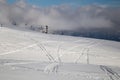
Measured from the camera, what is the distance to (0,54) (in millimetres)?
14406

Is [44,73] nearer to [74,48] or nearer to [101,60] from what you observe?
[101,60]

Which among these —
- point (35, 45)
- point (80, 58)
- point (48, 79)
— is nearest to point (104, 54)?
point (80, 58)

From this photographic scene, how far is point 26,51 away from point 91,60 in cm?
511

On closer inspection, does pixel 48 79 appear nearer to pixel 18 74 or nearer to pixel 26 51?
pixel 18 74

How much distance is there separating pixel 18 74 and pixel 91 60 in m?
7.63

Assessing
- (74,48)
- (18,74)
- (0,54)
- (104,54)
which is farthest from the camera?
(74,48)

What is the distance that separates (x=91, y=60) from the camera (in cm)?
1508

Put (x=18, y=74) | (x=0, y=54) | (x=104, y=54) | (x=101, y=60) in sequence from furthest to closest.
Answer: (x=104, y=54)
(x=101, y=60)
(x=0, y=54)
(x=18, y=74)

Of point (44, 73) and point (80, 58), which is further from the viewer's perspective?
point (80, 58)

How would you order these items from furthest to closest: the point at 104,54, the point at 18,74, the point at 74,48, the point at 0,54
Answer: the point at 74,48 < the point at 104,54 < the point at 0,54 < the point at 18,74

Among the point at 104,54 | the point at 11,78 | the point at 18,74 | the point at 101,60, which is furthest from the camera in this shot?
the point at 104,54

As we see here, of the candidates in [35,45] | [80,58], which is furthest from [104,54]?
[35,45]

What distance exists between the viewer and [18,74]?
8.61 metres

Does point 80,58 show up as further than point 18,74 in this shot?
Yes
